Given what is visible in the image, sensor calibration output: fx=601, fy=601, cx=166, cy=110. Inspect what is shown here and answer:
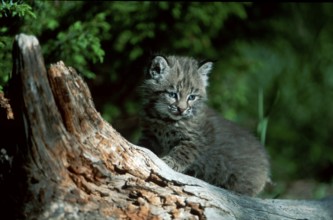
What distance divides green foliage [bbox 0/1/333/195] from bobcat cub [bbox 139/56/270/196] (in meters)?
0.55

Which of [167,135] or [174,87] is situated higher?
[174,87]

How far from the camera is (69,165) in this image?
379 centimetres

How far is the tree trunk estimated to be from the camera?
3580 millimetres

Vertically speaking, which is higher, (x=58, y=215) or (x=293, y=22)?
(x=293, y=22)

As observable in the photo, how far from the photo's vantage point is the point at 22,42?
136 inches

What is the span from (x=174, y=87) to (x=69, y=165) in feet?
6.35

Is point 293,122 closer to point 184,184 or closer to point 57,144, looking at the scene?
point 184,184

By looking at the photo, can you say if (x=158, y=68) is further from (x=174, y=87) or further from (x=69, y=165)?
(x=69, y=165)

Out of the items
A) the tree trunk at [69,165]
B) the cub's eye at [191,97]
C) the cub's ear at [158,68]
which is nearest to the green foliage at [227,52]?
the cub's ear at [158,68]

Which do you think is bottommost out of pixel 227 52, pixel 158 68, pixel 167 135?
pixel 167 135

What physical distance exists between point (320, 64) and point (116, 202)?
615 cm

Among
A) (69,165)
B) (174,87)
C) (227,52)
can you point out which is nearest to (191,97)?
(174,87)

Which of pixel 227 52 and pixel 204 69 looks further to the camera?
pixel 227 52

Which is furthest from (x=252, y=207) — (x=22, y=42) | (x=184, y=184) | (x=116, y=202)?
(x=22, y=42)
